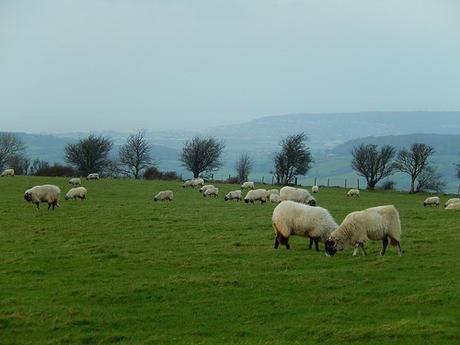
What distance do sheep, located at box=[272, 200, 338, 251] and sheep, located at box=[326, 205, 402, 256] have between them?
0.94 meters

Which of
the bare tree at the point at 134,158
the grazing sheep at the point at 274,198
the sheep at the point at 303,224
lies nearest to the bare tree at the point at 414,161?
the bare tree at the point at 134,158

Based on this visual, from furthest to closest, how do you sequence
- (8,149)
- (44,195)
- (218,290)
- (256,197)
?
1. (8,149)
2. (256,197)
3. (44,195)
4. (218,290)

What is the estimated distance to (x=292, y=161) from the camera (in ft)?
311

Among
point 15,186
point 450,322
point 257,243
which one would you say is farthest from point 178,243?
point 15,186

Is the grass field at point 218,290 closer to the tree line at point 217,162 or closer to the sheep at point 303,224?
the sheep at point 303,224

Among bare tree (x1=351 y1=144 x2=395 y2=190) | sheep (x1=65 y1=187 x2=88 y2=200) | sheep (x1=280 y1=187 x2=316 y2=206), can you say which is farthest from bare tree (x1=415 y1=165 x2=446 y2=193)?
sheep (x1=65 y1=187 x2=88 y2=200)

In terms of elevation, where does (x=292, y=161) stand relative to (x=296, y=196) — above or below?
above

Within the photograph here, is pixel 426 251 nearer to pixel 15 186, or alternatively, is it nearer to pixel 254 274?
pixel 254 274

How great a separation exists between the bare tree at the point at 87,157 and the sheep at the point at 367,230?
80.8m

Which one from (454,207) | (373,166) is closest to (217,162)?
(373,166)

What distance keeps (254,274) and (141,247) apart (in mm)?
6549

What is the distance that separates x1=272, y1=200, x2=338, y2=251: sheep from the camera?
20.2 m

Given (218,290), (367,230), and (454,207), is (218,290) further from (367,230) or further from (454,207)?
(454,207)

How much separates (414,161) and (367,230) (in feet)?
266
